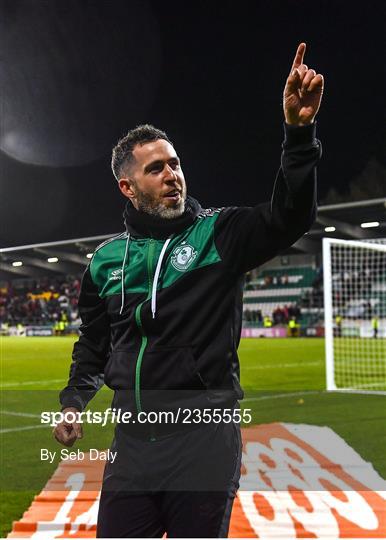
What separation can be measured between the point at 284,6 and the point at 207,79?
11.0 ft

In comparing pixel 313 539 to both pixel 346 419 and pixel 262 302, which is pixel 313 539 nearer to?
pixel 346 419

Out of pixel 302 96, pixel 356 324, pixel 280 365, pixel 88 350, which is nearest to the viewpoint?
pixel 302 96

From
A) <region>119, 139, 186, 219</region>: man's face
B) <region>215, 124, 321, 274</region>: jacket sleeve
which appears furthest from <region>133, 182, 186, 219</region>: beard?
<region>215, 124, 321, 274</region>: jacket sleeve

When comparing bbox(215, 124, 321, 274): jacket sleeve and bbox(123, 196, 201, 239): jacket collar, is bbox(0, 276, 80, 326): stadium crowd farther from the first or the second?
bbox(215, 124, 321, 274): jacket sleeve

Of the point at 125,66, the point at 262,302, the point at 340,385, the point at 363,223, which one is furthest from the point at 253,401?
the point at 262,302

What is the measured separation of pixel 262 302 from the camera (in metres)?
32.2

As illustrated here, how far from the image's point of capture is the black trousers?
1843 millimetres

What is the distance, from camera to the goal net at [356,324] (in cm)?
975

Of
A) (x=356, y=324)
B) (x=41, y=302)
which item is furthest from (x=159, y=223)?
(x=41, y=302)

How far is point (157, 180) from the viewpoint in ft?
6.47

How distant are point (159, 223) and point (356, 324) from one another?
23.1m

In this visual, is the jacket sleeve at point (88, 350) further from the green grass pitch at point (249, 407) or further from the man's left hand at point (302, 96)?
the green grass pitch at point (249, 407)

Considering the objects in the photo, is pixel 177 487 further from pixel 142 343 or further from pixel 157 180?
pixel 157 180

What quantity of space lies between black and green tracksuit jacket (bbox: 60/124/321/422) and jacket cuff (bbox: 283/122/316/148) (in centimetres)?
13
